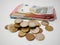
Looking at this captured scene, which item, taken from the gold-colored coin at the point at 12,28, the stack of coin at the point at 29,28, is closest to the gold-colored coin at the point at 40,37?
the stack of coin at the point at 29,28

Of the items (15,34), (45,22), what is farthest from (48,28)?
(15,34)

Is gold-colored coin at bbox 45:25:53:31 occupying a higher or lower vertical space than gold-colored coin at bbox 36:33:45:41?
higher

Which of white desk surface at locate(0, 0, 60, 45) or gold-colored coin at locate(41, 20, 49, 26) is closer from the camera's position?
white desk surface at locate(0, 0, 60, 45)

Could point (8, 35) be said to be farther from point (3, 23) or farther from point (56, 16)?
point (56, 16)

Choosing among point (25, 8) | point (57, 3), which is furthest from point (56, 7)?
point (25, 8)

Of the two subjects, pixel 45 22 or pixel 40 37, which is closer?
pixel 40 37

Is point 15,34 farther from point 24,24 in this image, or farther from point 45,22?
point 45,22

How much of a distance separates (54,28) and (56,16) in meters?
0.13

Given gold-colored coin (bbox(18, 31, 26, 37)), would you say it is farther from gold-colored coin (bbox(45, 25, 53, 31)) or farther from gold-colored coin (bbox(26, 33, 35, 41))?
gold-colored coin (bbox(45, 25, 53, 31))

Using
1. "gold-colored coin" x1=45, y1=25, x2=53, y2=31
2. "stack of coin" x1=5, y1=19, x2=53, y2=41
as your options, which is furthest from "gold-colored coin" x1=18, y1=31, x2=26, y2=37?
"gold-colored coin" x1=45, y1=25, x2=53, y2=31

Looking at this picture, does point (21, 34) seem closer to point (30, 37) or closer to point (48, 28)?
point (30, 37)

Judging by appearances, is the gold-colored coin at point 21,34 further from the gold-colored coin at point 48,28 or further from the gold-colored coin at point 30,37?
the gold-colored coin at point 48,28

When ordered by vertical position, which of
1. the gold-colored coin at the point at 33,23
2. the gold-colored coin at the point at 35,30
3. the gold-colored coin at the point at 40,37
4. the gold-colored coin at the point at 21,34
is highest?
the gold-colored coin at the point at 33,23

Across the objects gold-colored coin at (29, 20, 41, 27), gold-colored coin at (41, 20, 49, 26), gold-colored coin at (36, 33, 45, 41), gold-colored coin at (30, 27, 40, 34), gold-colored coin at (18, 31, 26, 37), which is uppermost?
gold-colored coin at (29, 20, 41, 27)
